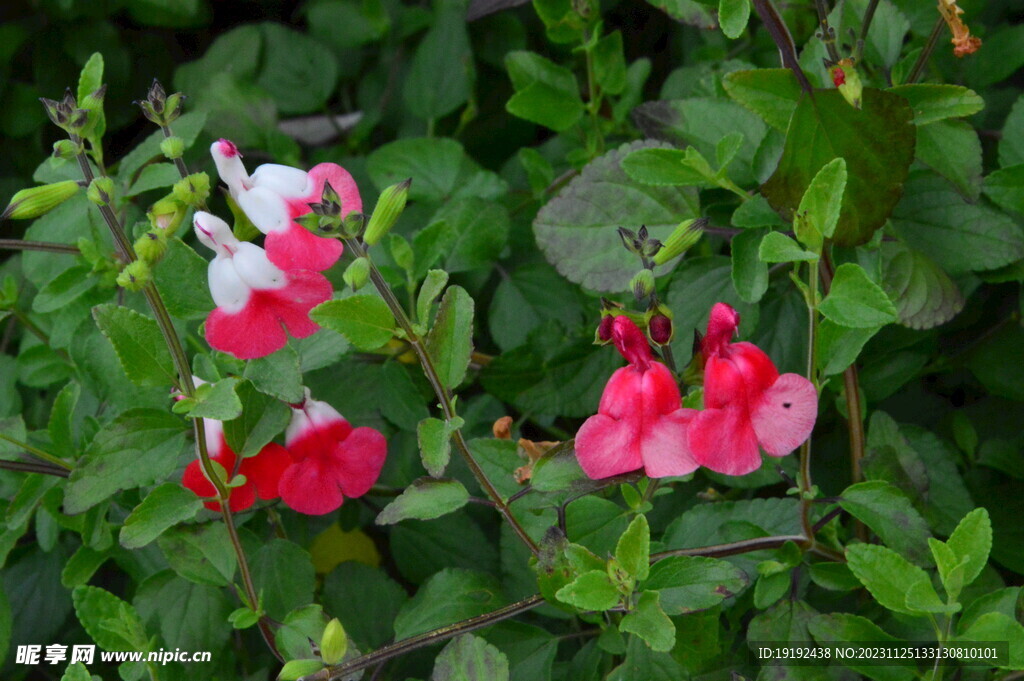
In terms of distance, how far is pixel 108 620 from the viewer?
817mm

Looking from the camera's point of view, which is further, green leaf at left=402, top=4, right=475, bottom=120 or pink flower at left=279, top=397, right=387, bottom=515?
green leaf at left=402, top=4, right=475, bottom=120

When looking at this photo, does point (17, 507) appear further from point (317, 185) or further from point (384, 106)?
point (384, 106)

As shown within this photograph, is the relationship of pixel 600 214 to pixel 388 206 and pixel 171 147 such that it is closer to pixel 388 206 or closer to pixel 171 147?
pixel 388 206

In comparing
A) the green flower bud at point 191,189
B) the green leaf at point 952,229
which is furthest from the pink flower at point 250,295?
the green leaf at point 952,229

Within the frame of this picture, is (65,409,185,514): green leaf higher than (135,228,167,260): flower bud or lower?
lower

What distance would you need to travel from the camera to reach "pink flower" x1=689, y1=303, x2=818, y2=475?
64 cm

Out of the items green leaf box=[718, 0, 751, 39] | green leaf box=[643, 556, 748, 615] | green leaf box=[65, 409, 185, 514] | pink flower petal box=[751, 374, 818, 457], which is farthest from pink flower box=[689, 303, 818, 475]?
green leaf box=[65, 409, 185, 514]

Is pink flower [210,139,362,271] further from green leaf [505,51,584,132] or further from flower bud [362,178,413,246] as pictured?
green leaf [505,51,584,132]

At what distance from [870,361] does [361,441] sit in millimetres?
539

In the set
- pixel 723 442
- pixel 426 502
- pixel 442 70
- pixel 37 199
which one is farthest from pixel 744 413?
pixel 442 70

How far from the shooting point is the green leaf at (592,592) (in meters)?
0.66

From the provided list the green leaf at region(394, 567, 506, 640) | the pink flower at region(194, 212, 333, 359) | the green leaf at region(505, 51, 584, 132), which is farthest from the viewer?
the green leaf at region(505, 51, 584, 132)

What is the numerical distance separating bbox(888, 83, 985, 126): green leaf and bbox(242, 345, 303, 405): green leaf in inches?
21.5

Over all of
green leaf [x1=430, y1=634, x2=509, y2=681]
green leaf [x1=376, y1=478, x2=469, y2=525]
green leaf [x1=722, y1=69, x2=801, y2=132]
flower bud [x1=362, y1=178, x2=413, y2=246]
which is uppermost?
green leaf [x1=722, y1=69, x2=801, y2=132]
